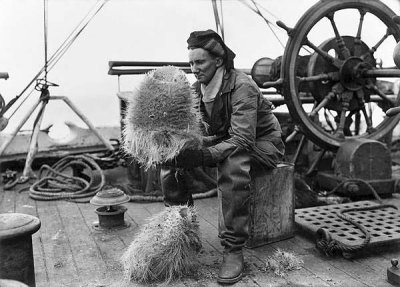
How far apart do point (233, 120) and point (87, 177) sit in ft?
9.40

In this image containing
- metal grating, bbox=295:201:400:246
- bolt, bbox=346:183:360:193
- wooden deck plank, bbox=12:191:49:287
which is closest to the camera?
wooden deck plank, bbox=12:191:49:287

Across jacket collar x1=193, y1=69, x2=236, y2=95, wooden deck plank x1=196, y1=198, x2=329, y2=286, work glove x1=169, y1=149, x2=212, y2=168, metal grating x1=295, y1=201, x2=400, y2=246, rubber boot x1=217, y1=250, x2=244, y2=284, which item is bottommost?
wooden deck plank x1=196, y1=198, x2=329, y2=286

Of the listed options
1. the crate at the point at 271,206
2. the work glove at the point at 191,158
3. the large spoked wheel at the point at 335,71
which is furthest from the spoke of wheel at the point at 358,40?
the work glove at the point at 191,158

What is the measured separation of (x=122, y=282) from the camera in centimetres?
230

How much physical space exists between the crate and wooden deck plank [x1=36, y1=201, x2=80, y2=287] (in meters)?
1.00

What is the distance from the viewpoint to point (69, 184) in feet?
14.7

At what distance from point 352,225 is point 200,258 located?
1.01m

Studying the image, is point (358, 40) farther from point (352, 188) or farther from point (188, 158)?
point (188, 158)

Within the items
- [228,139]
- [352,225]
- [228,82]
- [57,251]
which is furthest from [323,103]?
[57,251]

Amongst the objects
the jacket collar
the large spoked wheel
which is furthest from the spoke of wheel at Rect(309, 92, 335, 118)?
the jacket collar

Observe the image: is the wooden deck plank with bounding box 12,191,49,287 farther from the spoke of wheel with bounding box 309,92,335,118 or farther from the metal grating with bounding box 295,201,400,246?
the spoke of wheel with bounding box 309,92,335,118

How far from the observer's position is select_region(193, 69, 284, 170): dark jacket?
8.14 feet

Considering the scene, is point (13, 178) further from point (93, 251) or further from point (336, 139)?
point (336, 139)

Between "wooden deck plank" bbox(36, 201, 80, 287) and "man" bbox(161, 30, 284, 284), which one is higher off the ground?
"man" bbox(161, 30, 284, 284)
